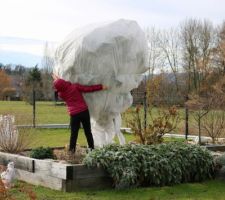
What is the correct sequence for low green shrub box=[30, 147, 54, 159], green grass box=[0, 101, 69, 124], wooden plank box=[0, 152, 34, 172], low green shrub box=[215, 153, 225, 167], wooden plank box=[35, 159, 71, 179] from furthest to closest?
1. green grass box=[0, 101, 69, 124]
2. low green shrub box=[30, 147, 54, 159]
3. low green shrub box=[215, 153, 225, 167]
4. wooden plank box=[0, 152, 34, 172]
5. wooden plank box=[35, 159, 71, 179]

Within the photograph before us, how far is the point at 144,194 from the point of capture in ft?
29.7

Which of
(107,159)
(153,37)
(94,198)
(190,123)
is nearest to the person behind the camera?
(94,198)

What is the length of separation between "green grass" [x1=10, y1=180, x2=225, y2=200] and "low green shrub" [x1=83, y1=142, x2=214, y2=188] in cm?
25

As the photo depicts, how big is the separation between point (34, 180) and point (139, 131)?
3332mm

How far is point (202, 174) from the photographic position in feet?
34.6

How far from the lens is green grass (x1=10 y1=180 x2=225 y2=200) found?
8766mm

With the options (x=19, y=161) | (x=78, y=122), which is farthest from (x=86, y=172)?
(x=19, y=161)

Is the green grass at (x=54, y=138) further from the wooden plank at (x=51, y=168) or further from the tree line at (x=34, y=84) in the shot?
the tree line at (x=34, y=84)

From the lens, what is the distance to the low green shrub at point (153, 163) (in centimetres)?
948

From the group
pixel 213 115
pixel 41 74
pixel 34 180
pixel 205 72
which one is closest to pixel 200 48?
pixel 205 72

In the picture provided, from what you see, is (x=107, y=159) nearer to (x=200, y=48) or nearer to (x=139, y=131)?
(x=139, y=131)

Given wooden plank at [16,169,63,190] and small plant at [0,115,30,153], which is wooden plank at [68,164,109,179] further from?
small plant at [0,115,30,153]

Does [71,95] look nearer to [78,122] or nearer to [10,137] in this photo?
[78,122]

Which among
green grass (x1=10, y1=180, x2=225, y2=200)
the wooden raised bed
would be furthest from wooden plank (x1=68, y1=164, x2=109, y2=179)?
green grass (x1=10, y1=180, x2=225, y2=200)
